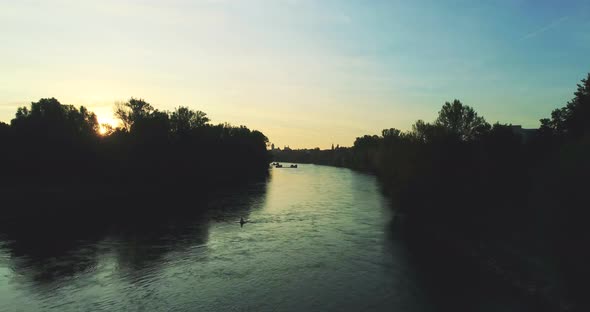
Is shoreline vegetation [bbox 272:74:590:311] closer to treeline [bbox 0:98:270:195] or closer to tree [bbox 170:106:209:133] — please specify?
treeline [bbox 0:98:270:195]

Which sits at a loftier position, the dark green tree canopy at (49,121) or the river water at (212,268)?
the dark green tree canopy at (49,121)

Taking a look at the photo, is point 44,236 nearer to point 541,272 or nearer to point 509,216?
point 541,272

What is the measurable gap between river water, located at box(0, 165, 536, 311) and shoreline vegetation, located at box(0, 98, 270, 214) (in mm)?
23070

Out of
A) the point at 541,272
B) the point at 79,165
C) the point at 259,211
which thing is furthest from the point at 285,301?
the point at 79,165

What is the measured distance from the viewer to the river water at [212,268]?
24.2 metres

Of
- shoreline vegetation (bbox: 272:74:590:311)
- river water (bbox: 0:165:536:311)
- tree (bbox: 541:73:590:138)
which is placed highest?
tree (bbox: 541:73:590:138)

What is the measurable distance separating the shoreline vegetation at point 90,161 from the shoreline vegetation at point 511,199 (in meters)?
41.1

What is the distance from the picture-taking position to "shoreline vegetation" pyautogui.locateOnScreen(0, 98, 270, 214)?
215 ft

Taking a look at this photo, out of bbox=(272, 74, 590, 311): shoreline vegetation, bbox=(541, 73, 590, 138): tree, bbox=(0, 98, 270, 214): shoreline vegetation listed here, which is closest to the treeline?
bbox=(0, 98, 270, 214): shoreline vegetation

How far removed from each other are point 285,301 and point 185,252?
538 inches

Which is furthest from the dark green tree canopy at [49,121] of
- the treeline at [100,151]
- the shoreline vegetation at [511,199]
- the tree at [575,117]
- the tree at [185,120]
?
the tree at [575,117]

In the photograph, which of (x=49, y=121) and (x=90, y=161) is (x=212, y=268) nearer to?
(x=90, y=161)

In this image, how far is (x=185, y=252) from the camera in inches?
1382

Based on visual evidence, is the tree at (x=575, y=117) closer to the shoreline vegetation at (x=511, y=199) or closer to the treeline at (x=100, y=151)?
the shoreline vegetation at (x=511, y=199)
